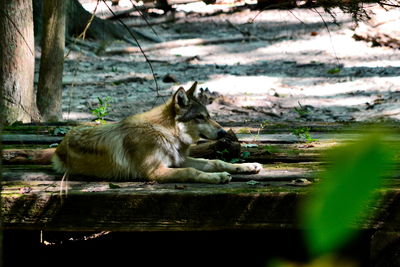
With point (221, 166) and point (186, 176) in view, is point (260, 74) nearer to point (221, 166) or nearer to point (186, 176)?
point (221, 166)

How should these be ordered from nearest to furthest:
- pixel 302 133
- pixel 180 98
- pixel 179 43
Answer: pixel 180 98
pixel 302 133
pixel 179 43

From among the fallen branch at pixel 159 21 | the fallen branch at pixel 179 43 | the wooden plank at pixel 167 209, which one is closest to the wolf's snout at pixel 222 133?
the wooden plank at pixel 167 209

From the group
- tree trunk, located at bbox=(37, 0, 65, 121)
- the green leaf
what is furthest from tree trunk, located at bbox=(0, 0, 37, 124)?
the green leaf

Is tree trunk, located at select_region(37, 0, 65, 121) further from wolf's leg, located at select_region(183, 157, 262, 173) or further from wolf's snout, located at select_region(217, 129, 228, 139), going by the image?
wolf's leg, located at select_region(183, 157, 262, 173)

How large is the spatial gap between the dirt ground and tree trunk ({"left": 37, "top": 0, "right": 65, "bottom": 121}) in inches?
27.8

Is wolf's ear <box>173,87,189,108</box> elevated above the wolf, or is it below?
above

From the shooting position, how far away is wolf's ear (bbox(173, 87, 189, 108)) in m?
4.87

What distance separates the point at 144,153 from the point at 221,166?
63 centimetres

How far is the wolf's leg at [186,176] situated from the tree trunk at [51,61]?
4572 mm

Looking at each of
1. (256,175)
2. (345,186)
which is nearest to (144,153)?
(256,175)

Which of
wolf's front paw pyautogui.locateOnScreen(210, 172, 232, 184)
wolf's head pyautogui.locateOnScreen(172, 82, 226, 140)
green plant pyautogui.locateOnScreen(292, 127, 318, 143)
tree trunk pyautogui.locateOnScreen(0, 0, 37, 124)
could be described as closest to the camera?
wolf's front paw pyautogui.locateOnScreen(210, 172, 232, 184)

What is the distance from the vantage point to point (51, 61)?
8.35 metres

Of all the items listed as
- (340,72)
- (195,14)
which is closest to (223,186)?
(340,72)

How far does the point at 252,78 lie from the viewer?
13203mm
